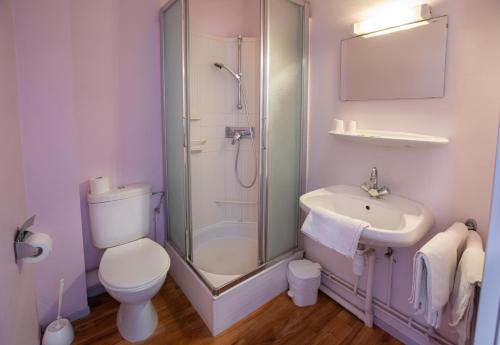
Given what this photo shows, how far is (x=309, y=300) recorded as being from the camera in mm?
2057

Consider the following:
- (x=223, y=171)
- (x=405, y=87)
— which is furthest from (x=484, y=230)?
(x=223, y=171)

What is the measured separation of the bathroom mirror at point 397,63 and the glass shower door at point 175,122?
1.13 metres

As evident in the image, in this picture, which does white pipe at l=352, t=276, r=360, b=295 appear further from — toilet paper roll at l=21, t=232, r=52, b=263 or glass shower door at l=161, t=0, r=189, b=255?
toilet paper roll at l=21, t=232, r=52, b=263

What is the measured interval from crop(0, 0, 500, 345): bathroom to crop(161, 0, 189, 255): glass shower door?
0.06 ft

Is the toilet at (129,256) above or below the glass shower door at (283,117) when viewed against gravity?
below

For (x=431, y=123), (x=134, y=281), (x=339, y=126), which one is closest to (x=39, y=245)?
(x=134, y=281)

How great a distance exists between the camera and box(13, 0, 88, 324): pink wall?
1.59m

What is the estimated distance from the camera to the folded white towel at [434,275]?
1123 millimetres

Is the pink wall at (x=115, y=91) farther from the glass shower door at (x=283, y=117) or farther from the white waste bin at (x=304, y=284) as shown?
the white waste bin at (x=304, y=284)

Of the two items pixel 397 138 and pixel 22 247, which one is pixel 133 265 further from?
pixel 397 138

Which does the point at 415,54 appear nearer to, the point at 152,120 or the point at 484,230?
the point at 484,230

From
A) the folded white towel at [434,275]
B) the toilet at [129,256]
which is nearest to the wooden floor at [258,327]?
the toilet at [129,256]

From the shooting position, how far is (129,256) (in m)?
1.86

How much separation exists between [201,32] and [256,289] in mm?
2223
